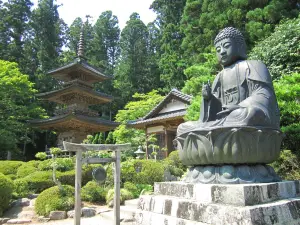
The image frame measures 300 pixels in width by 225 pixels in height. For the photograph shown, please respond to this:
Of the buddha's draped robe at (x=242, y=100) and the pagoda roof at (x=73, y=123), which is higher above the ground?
the pagoda roof at (x=73, y=123)

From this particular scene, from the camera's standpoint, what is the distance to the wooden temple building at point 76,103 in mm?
20625

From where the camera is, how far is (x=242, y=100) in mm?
4254

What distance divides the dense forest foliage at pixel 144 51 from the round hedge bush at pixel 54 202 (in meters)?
5.32

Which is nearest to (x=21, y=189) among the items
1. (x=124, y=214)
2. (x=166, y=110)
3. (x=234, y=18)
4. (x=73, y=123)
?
(x=124, y=214)

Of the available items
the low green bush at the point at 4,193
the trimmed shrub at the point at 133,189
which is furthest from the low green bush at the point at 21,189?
the trimmed shrub at the point at 133,189

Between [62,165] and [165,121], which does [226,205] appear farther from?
[165,121]

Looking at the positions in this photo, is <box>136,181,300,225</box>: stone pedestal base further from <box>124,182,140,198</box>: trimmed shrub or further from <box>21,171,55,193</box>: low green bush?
<box>21,171,55,193</box>: low green bush

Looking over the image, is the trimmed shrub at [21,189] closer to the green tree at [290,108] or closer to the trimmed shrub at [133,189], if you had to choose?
the trimmed shrub at [133,189]

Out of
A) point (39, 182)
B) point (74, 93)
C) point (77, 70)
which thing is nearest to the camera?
point (39, 182)

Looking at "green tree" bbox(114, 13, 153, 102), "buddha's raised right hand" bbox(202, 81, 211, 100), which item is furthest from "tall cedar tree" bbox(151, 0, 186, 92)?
"buddha's raised right hand" bbox(202, 81, 211, 100)

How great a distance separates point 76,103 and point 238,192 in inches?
800

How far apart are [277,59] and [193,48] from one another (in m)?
10.8

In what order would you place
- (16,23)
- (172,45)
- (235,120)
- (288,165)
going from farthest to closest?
(16,23), (172,45), (288,165), (235,120)

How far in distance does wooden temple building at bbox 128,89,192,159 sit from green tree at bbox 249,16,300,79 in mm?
7601
